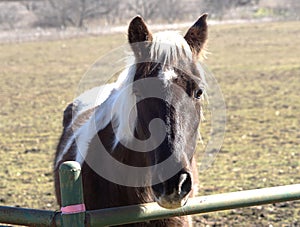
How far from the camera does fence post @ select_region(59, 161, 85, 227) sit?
215cm

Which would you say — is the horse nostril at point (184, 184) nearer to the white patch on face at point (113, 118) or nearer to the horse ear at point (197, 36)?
the white patch on face at point (113, 118)

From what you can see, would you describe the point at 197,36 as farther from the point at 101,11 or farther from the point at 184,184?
the point at 101,11

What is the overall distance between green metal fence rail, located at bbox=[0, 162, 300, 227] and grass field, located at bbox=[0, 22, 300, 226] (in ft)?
9.56

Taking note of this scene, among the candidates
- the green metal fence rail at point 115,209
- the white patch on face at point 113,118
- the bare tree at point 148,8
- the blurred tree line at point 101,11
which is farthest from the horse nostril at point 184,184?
the bare tree at point 148,8

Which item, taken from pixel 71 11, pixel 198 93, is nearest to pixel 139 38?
pixel 198 93

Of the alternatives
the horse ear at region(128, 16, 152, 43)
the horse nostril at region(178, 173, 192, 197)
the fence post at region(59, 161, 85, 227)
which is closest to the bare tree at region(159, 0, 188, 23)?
the horse ear at region(128, 16, 152, 43)

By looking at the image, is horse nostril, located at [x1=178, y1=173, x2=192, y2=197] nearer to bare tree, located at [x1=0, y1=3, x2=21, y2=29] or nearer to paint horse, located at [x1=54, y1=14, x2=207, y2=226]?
paint horse, located at [x1=54, y1=14, x2=207, y2=226]

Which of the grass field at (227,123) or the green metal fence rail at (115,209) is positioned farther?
the grass field at (227,123)

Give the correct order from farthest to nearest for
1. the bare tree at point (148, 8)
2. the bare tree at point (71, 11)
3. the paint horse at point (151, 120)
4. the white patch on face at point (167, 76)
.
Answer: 1. the bare tree at point (71, 11)
2. the bare tree at point (148, 8)
3. the white patch on face at point (167, 76)
4. the paint horse at point (151, 120)

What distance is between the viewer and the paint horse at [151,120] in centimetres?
238

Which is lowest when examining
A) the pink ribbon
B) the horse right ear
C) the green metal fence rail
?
the green metal fence rail

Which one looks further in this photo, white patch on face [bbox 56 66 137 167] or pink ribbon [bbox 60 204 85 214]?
white patch on face [bbox 56 66 137 167]

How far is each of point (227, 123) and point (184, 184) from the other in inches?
289

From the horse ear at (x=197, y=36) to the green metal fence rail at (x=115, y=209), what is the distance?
34.6 inches
